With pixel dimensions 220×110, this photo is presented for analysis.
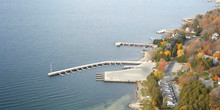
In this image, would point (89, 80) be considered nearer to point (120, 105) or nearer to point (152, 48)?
point (120, 105)

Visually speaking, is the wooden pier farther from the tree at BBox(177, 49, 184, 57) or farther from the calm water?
the tree at BBox(177, 49, 184, 57)

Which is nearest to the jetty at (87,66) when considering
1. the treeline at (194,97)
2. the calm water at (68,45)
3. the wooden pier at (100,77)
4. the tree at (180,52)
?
the calm water at (68,45)

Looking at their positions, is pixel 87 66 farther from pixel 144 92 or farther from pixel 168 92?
pixel 168 92

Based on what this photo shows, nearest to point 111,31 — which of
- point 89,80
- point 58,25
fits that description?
point 58,25

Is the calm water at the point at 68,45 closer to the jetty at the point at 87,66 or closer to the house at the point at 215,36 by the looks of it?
the jetty at the point at 87,66

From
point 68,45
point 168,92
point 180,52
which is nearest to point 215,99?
point 168,92

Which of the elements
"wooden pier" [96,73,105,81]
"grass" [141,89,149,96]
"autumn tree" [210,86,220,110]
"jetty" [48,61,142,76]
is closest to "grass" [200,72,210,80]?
"autumn tree" [210,86,220,110]
